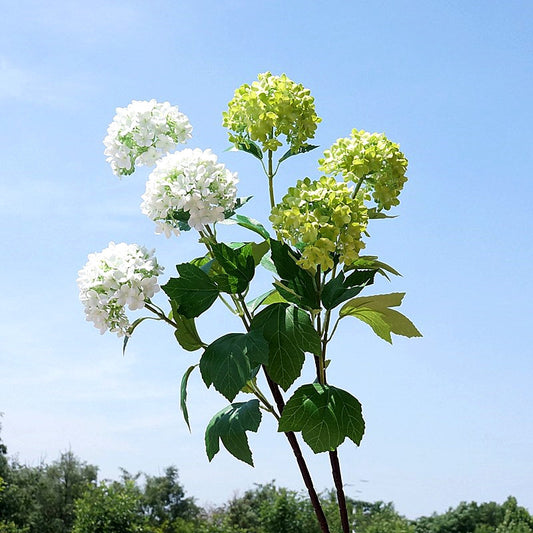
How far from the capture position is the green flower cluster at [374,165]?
7.40 ft

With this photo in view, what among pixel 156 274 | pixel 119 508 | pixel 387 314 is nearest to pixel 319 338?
pixel 387 314

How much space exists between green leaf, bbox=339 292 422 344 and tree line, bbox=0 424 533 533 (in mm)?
5529

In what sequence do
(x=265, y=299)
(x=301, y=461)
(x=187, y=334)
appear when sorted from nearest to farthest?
(x=301, y=461), (x=187, y=334), (x=265, y=299)

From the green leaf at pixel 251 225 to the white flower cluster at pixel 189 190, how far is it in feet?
0.30

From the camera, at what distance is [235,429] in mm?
2256

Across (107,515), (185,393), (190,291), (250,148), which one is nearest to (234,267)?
(190,291)

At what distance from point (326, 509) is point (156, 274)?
20.7 ft

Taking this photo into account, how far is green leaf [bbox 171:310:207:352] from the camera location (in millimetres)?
2408

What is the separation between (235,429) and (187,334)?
1.20 ft

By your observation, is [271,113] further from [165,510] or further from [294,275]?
[165,510]

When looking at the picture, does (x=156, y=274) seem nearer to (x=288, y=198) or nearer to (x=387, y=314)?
(x=288, y=198)

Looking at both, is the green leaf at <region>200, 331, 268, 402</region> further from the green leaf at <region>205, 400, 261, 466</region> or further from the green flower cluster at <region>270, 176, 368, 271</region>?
the green flower cluster at <region>270, 176, 368, 271</region>

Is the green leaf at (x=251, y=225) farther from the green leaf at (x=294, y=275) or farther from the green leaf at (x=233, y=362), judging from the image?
the green leaf at (x=233, y=362)

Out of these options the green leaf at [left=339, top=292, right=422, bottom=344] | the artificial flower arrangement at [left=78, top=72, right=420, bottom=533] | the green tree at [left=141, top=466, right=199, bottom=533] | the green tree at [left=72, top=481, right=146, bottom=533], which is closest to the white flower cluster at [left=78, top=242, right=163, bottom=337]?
the artificial flower arrangement at [left=78, top=72, right=420, bottom=533]
